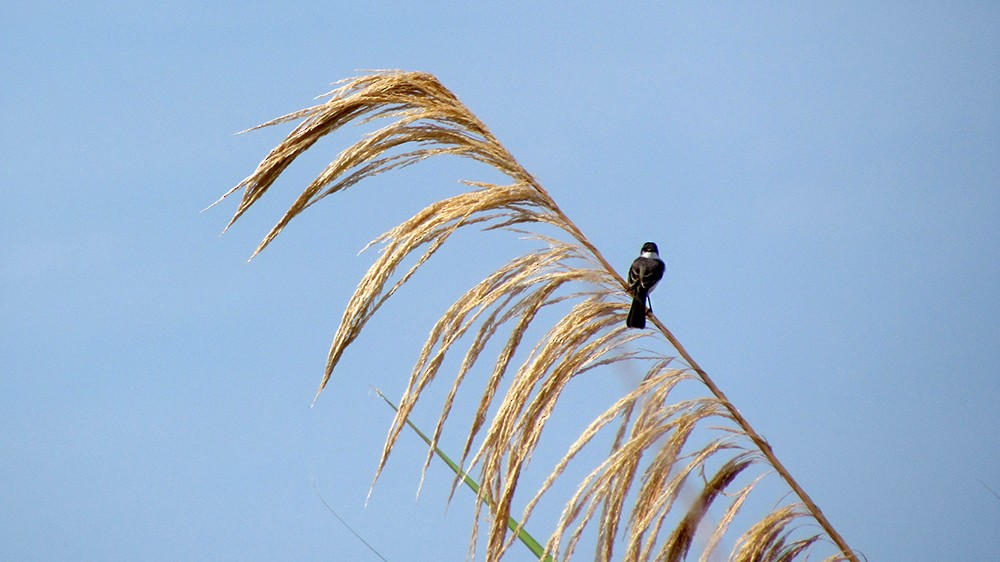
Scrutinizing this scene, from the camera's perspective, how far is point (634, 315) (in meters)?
2.40

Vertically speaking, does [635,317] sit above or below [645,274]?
above

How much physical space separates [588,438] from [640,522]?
0.23 meters

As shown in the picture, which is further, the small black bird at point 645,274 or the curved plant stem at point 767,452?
the small black bird at point 645,274

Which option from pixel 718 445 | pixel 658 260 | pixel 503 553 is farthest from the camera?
pixel 658 260

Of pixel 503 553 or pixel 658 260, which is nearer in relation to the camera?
pixel 503 553

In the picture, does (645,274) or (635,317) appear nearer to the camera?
(635,317)

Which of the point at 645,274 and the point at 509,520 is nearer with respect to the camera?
the point at 509,520

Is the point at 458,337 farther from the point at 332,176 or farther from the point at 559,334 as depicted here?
the point at 332,176

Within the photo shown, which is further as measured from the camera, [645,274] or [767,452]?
[645,274]

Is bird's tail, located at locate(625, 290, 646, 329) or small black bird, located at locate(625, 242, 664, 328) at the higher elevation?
bird's tail, located at locate(625, 290, 646, 329)

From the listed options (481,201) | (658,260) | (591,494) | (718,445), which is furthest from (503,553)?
(658,260)

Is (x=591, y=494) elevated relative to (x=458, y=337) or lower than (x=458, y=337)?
lower

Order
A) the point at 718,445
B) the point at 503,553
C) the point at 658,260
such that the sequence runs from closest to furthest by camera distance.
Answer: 1. the point at 503,553
2. the point at 718,445
3. the point at 658,260

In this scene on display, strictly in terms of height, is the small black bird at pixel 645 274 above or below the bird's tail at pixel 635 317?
below
